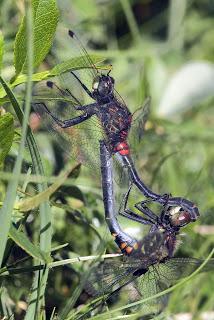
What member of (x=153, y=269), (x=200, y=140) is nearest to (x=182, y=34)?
(x=200, y=140)

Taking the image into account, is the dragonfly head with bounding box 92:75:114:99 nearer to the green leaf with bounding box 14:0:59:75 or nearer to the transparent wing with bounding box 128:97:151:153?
the transparent wing with bounding box 128:97:151:153

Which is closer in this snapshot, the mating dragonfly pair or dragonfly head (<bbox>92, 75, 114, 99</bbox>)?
the mating dragonfly pair

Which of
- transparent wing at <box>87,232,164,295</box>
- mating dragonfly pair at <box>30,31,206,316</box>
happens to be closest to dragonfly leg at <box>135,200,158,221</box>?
mating dragonfly pair at <box>30,31,206,316</box>

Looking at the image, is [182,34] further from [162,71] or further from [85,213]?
[85,213]

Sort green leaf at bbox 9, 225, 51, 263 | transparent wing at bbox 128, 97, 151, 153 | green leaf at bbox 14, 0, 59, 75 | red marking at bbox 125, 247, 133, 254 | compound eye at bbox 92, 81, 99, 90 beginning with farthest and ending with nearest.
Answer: transparent wing at bbox 128, 97, 151, 153, compound eye at bbox 92, 81, 99, 90, red marking at bbox 125, 247, 133, 254, green leaf at bbox 14, 0, 59, 75, green leaf at bbox 9, 225, 51, 263

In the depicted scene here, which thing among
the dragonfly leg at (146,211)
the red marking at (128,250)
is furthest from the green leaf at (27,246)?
the dragonfly leg at (146,211)

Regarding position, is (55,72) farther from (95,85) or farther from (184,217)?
(184,217)

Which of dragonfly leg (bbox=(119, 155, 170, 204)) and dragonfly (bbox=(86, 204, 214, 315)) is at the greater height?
dragonfly leg (bbox=(119, 155, 170, 204))
